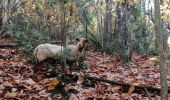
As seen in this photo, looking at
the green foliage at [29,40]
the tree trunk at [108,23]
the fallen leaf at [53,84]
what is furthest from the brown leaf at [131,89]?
the tree trunk at [108,23]

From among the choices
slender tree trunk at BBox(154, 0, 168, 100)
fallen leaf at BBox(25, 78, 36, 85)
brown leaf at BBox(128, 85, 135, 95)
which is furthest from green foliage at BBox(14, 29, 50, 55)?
slender tree trunk at BBox(154, 0, 168, 100)

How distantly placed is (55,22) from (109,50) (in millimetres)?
3684

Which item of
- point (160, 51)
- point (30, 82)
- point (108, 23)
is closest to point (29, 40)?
point (30, 82)

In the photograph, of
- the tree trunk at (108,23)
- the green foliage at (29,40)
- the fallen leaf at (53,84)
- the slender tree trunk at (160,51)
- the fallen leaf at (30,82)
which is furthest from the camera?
the tree trunk at (108,23)

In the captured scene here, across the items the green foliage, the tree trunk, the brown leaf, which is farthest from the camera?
the tree trunk

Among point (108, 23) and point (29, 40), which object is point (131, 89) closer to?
point (29, 40)

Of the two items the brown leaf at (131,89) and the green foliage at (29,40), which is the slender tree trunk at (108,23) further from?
the brown leaf at (131,89)

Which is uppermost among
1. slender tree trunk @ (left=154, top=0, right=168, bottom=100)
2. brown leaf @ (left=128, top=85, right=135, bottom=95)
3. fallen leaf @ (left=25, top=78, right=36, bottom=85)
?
slender tree trunk @ (left=154, top=0, right=168, bottom=100)

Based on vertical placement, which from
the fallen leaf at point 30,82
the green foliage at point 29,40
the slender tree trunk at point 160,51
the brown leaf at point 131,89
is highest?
the slender tree trunk at point 160,51

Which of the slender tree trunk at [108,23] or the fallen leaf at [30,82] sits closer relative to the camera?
the fallen leaf at [30,82]

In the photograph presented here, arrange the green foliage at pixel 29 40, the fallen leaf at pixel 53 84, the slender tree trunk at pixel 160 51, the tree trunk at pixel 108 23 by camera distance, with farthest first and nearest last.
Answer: the tree trunk at pixel 108 23 < the green foliage at pixel 29 40 < the fallen leaf at pixel 53 84 < the slender tree trunk at pixel 160 51

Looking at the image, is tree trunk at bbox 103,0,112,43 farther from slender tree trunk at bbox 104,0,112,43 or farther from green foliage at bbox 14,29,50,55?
green foliage at bbox 14,29,50,55

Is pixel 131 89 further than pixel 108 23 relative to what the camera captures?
No

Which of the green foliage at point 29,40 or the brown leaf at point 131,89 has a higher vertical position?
the green foliage at point 29,40
